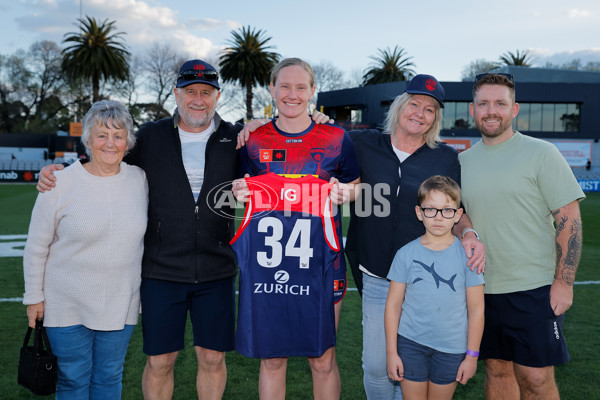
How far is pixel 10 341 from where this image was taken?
5.25 metres

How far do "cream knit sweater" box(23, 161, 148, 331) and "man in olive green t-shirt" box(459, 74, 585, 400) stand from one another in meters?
2.41

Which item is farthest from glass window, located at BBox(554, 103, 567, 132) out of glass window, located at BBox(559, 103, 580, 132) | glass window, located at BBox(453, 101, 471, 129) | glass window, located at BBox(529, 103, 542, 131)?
glass window, located at BBox(453, 101, 471, 129)

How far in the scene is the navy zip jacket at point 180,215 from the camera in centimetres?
338

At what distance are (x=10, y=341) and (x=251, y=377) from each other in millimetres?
2835

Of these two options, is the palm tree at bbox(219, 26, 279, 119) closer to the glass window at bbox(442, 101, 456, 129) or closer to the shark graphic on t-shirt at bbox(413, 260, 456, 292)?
the glass window at bbox(442, 101, 456, 129)

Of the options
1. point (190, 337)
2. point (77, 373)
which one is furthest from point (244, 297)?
point (190, 337)

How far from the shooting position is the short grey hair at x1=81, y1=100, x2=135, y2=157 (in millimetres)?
3121

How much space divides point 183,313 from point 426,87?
240cm

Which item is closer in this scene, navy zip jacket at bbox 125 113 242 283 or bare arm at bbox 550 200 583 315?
bare arm at bbox 550 200 583 315

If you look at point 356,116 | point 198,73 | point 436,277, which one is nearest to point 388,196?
point 436,277

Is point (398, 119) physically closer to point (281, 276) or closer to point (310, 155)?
point (310, 155)

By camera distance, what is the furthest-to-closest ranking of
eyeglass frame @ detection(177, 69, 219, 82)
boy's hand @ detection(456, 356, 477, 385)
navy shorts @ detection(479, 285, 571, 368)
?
eyeglass frame @ detection(177, 69, 219, 82)
navy shorts @ detection(479, 285, 571, 368)
boy's hand @ detection(456, 356, 477, 385)

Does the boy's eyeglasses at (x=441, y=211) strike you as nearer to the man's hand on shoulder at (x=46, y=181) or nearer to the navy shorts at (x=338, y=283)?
the navy shorts at (x=338, y=283)

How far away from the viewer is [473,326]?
2875 mm
